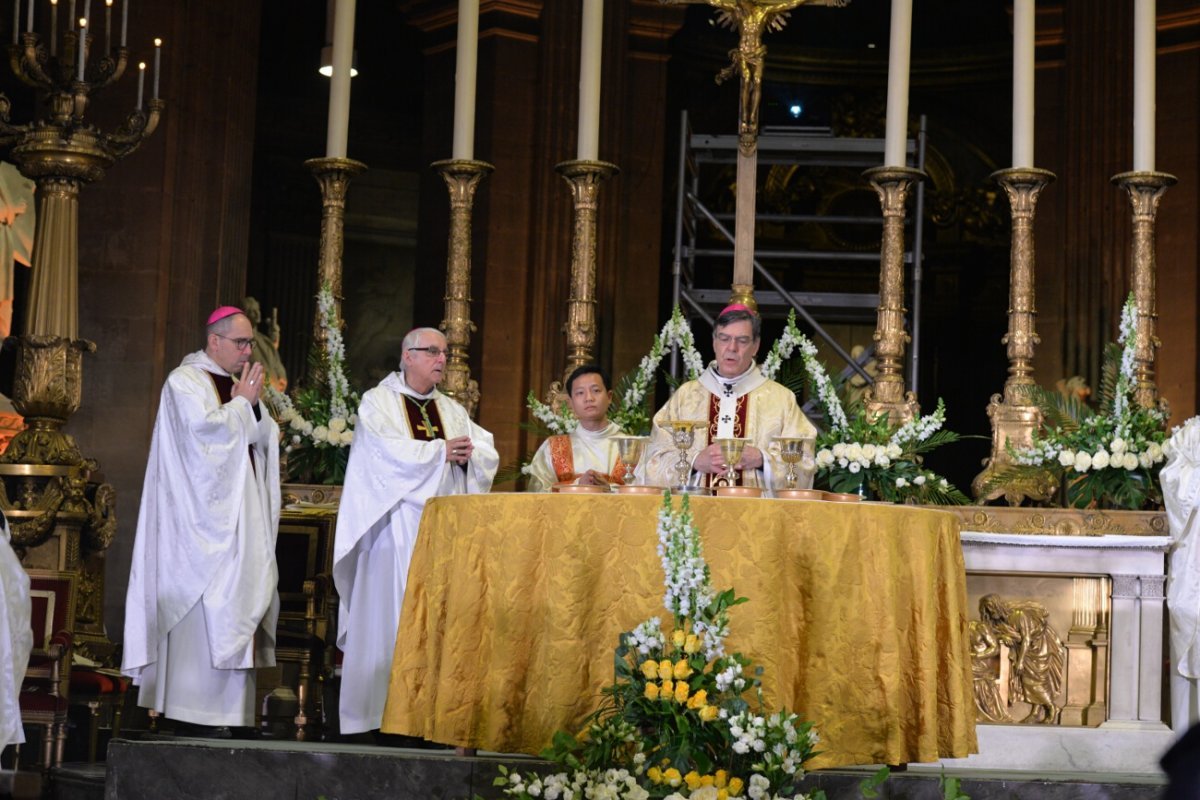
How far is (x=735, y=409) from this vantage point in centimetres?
638

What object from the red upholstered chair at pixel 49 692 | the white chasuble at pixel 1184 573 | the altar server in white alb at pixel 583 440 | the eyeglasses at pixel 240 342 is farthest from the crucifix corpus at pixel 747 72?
the red upholstered chair at pixel 49 692

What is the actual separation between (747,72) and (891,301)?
3.73 feet

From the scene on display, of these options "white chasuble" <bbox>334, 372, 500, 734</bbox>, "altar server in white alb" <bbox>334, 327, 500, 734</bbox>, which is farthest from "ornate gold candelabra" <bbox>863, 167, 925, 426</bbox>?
"white chasuble" <bbox>334, 372, 500, 734</bbox>

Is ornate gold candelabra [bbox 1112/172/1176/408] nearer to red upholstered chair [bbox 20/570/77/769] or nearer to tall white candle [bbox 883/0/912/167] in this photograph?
tall white candle [bbox 883/0/912/167]

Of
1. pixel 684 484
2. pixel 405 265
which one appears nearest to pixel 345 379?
pixel 684 484

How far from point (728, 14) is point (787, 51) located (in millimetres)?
6645

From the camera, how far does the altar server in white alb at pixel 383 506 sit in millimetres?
6559

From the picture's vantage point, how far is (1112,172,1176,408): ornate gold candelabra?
7.19 m

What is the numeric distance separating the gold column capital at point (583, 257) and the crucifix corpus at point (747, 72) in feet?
1.95

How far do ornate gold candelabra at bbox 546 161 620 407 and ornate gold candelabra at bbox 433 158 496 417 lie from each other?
1.28ft

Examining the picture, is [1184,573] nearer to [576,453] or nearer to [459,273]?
[576,453]

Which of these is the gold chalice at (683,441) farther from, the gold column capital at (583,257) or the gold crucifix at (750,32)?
the gold crucifix at (750,32)

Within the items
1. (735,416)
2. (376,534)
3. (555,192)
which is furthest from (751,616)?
(555,192)

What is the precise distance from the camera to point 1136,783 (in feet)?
18.5
